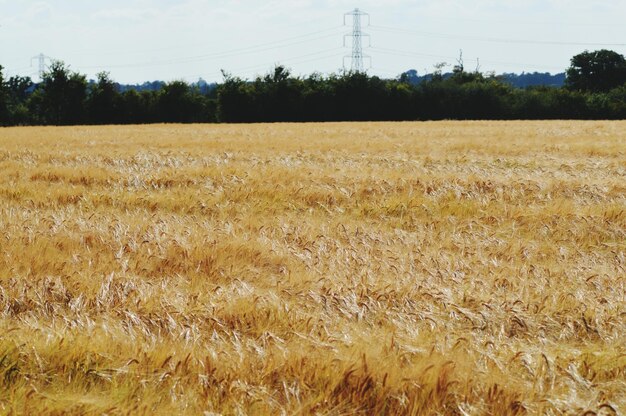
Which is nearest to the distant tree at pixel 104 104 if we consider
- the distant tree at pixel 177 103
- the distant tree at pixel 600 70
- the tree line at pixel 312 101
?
the tree line at pixel 312 101

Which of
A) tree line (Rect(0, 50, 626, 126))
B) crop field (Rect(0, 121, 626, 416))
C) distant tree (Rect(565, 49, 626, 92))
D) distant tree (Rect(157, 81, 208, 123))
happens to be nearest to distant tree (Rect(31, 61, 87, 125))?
tree line (Rect(0, 50, 626, 126))

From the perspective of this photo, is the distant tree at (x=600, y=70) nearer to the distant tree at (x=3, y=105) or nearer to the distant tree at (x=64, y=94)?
the distant tree at (x=64, y=94)

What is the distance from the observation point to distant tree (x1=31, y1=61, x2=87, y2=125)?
6719 cm

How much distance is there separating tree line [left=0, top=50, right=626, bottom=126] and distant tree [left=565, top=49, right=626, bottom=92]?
104ft

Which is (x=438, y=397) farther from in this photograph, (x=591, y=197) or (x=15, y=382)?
(x=591, y=197)

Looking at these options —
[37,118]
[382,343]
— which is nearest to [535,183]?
[382,343]

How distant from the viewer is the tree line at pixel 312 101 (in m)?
65.9

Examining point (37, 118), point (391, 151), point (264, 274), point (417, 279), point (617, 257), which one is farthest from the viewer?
point (37, 118)

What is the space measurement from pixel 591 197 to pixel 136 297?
7477 millimetres

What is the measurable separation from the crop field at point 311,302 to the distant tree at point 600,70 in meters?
98.9

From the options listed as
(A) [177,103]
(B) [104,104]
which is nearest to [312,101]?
(A) [177,103]

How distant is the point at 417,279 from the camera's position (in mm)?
4773

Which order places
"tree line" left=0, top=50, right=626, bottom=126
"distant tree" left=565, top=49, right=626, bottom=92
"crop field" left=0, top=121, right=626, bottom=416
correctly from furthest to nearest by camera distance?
"distant tree" left=565, top=49, right=626, bottom=92, "tree line" left=0, top=50, right=626, bottom=126, "crop field" left=0, top=121, right=626, bottom=416

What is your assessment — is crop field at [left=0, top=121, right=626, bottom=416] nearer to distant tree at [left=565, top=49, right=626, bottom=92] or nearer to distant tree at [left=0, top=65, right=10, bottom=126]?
distant tree at [left=0, top=65, right=10, bottom=126]
